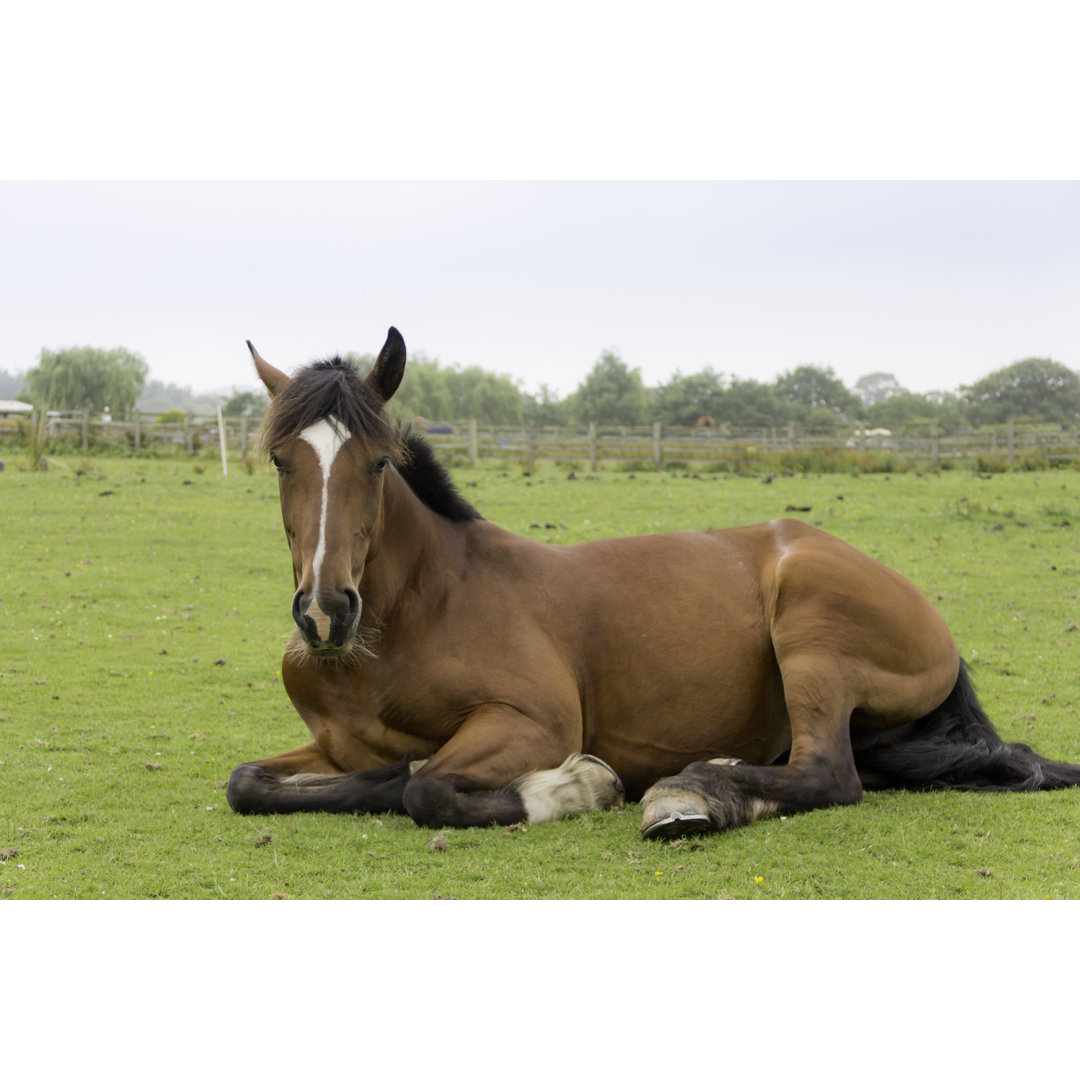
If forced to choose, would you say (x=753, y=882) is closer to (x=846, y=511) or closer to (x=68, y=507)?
(x=846, y=511)

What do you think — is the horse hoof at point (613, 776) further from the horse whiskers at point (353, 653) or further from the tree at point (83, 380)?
the tree at point (83, 380)

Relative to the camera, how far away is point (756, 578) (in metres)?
6.54

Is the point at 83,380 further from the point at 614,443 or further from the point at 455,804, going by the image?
the point at 455,804

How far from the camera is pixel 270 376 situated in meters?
5.64

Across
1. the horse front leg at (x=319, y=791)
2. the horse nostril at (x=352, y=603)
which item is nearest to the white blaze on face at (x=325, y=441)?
the horse nostril at (x=352, y=603)

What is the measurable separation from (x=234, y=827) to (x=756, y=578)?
11.2 feet

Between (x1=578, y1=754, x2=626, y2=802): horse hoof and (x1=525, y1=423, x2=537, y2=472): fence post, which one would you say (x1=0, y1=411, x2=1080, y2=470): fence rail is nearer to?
(x1=525, y1=423, x2=537, y2=472): fence post

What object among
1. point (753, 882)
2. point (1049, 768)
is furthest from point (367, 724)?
point (1049, 768)

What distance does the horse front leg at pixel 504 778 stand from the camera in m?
5.25

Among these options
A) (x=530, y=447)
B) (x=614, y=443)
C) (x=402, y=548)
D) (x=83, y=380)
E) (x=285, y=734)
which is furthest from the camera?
(x=83, y=380)

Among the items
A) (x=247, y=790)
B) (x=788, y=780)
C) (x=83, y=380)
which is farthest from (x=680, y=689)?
(x=83, y=380)

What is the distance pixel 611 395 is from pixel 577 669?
93.8 m


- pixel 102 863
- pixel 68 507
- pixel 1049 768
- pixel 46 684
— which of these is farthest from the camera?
pixel 68 507

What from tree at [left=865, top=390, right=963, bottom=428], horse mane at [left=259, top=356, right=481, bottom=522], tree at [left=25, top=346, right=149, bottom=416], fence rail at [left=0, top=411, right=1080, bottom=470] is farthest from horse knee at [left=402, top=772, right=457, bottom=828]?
tree at [left=865, top=390, right=963, bottom=428]
